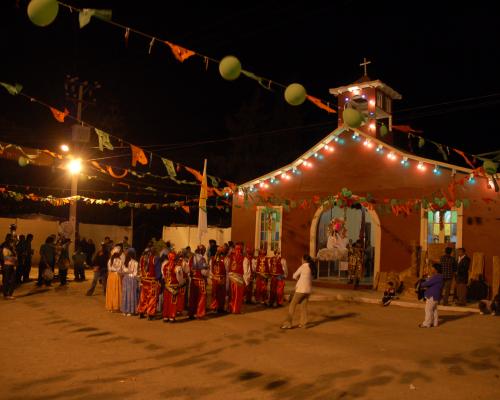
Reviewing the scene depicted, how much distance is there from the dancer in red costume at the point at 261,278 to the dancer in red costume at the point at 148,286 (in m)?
3.49

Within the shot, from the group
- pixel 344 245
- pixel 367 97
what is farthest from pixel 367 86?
pixel 344 245

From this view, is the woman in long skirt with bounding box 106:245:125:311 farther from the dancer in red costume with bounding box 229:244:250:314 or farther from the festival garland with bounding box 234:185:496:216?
the festival garland with bounding box 234:185:496:216

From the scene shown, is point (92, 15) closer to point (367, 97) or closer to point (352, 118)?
point (352, 118)

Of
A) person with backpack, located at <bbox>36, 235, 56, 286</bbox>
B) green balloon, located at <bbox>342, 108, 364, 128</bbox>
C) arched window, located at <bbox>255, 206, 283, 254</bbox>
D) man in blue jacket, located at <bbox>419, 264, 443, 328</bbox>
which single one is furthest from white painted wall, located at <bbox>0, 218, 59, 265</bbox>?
green balloon, located at <bbox>342, 108, 364, 128</bbox>

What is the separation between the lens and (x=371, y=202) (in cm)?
1714

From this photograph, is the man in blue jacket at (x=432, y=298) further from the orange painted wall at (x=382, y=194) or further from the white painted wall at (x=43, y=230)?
the white painted wall at (x=43, y=230)

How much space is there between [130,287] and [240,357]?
14.6ft

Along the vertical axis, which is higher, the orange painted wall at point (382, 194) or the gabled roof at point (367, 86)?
the gabled roof at point (367, 86)

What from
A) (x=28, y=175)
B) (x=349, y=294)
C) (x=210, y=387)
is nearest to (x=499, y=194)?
(x=349, y=294)

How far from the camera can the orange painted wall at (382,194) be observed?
1524 centimetres

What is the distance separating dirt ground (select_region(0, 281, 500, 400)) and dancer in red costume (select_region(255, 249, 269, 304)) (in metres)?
1.52

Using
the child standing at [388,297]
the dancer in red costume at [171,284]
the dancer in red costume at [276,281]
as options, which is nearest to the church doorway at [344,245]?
the child standing at [388,297]

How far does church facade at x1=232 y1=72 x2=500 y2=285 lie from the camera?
50.5 ft

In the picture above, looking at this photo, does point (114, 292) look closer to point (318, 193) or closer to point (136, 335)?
point (136, 335)
